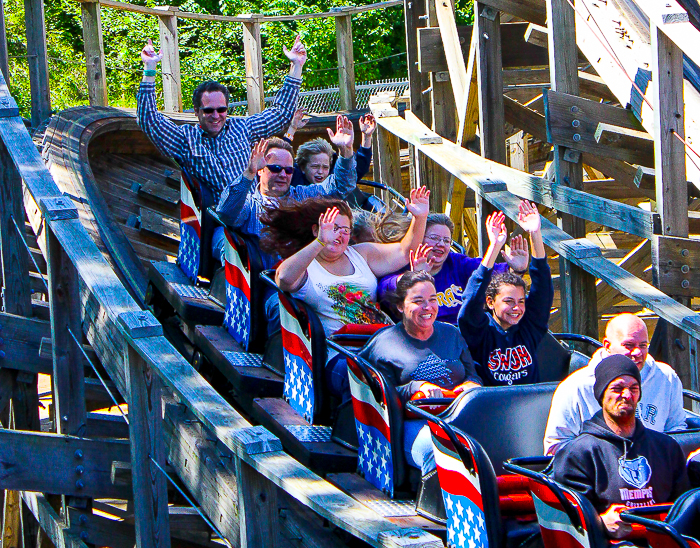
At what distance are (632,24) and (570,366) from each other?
167 centimetres

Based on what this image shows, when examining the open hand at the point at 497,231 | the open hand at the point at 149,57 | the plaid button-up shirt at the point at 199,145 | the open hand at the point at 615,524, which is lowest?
the open hand at the point at 615,524

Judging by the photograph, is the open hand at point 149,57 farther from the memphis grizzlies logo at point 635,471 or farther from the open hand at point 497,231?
the memphis grizzlies logo at point 635,471

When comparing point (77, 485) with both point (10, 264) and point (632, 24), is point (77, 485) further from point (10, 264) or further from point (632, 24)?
point (632, 24)

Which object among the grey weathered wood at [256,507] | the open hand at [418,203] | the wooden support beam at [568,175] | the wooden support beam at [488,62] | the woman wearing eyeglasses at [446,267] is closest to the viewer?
the grey weathered wood at [256,507]

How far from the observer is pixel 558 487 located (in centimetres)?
233

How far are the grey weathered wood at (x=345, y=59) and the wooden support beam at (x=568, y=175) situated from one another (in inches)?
188

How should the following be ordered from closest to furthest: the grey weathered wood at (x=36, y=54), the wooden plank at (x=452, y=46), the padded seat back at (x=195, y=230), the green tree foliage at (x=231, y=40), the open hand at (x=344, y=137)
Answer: the padded seat back at (x=195, y=230) < the open hand at (x=344, y=137) < the wooden plank at (x=452, y=46) < the grey weathered wood at (x=36, y=54) < the green tree foliage at (x=231, y=40)

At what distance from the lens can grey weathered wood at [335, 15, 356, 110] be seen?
9344 mm

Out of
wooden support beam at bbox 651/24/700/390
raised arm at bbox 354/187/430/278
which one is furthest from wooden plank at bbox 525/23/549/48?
raised arm at bbox 354/187/430/278

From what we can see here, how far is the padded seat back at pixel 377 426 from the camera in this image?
2998mm

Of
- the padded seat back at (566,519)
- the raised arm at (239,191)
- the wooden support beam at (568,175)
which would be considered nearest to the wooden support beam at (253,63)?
the wooden support beam at (568,175)

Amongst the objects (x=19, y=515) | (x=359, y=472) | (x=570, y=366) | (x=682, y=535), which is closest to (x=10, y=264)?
(x=19, y=515)

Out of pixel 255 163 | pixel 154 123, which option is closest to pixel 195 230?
pixel 154 123

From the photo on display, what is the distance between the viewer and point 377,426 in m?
3.11
